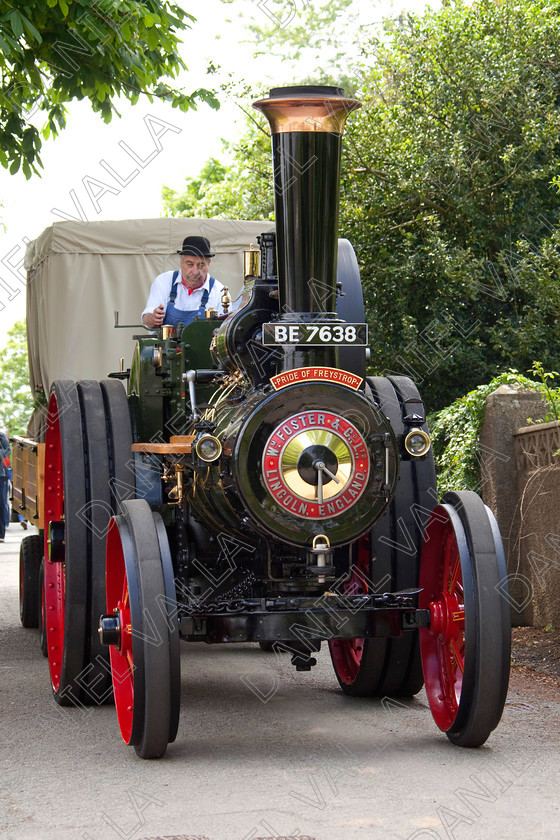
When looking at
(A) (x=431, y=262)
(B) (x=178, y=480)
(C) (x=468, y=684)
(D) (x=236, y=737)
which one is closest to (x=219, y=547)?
(B) (x=178, y=480)

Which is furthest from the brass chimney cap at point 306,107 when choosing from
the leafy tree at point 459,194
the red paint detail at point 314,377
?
the leafy tree at point 459,194

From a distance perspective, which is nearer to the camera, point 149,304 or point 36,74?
point 149,304

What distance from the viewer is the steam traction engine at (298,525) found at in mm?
4492

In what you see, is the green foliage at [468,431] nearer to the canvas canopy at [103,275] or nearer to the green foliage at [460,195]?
the canvas canopy at [103,275]

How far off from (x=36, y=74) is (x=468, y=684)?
568cm

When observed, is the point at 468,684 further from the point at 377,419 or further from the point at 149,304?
the point at 149,304

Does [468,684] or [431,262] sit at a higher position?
[431,262]

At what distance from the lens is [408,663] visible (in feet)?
18.5

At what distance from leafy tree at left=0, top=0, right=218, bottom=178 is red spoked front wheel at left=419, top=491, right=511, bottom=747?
4365mm

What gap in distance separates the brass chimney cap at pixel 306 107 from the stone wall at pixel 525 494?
3.24 meters

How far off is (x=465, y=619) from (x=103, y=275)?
552 cm

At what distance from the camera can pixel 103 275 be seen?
30.2ft

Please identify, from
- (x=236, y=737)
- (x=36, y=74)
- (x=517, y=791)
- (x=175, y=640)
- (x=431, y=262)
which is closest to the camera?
(x=517, y=791)

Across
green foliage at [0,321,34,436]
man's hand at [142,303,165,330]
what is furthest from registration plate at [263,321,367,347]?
A: green foliage at [0,321,34,436]
